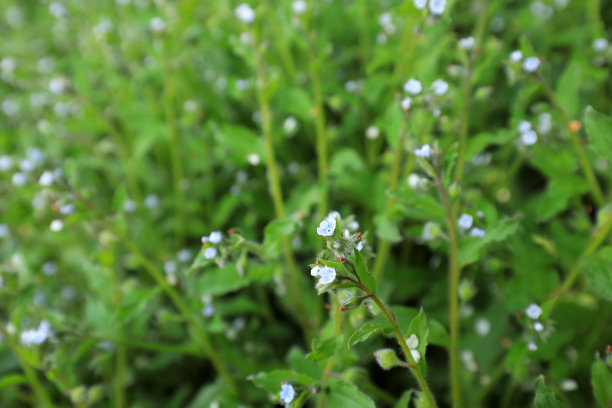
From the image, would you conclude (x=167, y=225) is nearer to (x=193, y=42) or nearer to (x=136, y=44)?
(x=136, y=44)

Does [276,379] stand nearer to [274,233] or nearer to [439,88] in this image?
[274,233]

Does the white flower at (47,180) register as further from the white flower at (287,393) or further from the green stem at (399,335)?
the green stem at (399,335)

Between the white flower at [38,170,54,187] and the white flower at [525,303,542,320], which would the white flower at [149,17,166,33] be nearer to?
the white flower at [38,170,54,187]

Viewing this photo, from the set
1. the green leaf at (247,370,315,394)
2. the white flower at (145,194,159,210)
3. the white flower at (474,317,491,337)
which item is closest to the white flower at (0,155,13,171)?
the white flower at (145,194,159,210)

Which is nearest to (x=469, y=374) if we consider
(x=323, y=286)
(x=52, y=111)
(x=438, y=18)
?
(x=323, y=286)

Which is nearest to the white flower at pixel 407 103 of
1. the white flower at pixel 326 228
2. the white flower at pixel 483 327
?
the white flower at pixel 326 228

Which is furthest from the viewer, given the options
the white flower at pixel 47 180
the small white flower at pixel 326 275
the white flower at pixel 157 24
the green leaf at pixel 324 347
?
the white flower at pixel 157 24

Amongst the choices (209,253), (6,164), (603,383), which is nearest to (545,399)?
(603,383)
